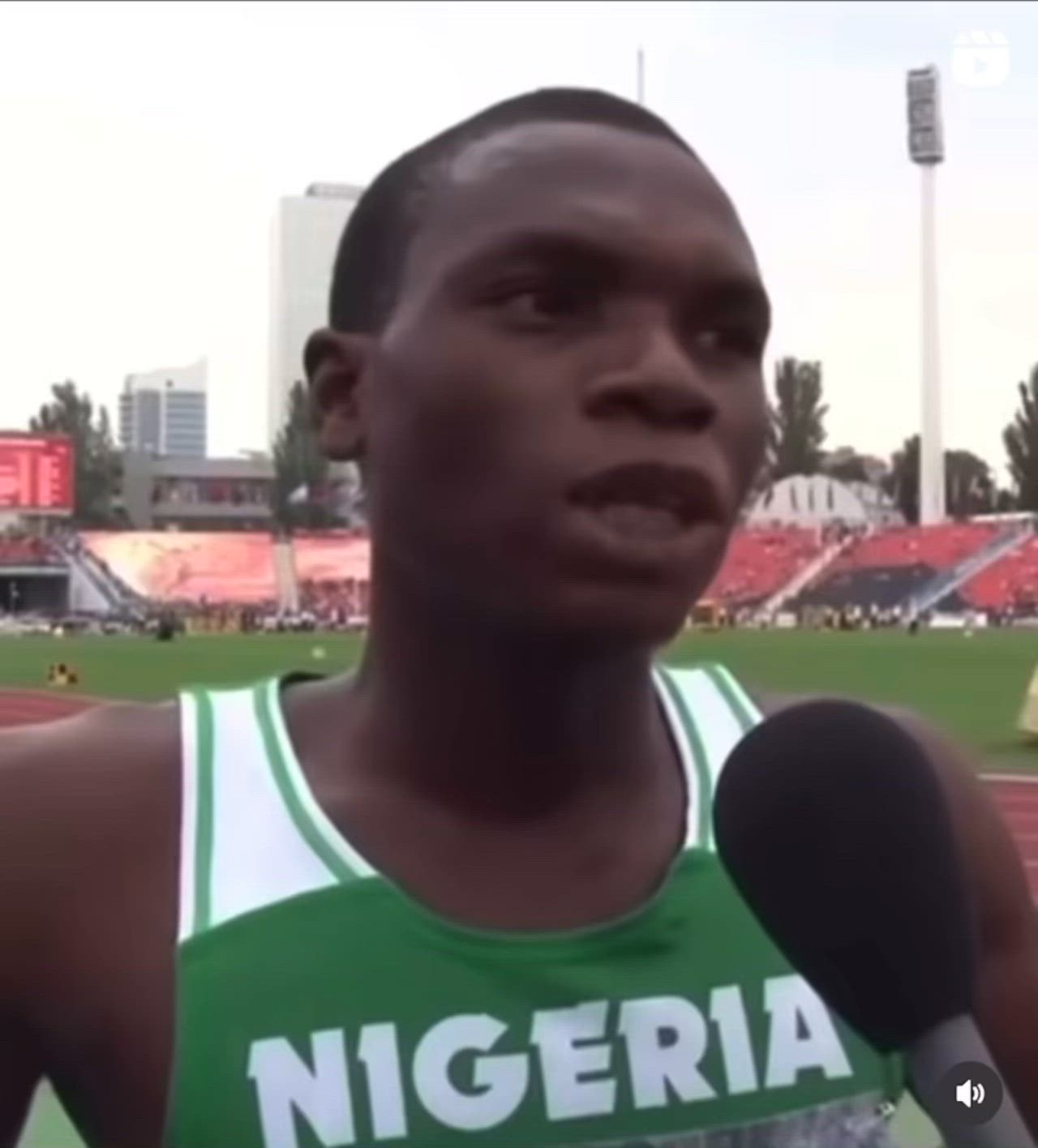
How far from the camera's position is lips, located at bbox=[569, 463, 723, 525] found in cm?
120

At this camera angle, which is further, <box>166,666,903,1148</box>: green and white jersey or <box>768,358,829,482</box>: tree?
<box>768,358,829,482</box>: tree

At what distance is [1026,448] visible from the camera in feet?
218

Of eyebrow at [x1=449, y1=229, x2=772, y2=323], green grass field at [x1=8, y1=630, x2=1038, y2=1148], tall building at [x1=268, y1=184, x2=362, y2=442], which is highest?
tall building at [x1=268, y1=184, x2=362, y2=442]

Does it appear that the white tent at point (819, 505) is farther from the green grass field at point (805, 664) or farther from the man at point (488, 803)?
the man at point (488, 803)

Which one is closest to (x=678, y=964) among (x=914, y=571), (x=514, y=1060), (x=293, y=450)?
(x=514, y=1060)

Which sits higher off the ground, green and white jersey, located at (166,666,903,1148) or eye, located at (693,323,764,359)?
eye, located at (693,323,764,359)

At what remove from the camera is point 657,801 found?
1.39m

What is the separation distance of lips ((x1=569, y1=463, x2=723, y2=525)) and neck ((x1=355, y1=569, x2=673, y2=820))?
0.12 m

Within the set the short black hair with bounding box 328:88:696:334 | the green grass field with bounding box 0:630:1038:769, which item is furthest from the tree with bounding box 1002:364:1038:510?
the short black hair with bounding box 328:88:696:334

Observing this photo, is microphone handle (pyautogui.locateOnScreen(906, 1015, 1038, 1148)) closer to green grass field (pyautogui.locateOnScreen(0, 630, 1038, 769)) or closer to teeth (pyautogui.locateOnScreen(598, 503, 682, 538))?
teeth (pyautogui.locateOnScreen(598, 503, 682, 538))

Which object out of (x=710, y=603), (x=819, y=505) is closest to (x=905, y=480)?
(x=819, y=505)

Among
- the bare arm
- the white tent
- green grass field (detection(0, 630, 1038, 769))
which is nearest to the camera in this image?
the bare arm

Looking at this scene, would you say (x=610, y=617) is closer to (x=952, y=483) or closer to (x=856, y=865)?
(x=856, y=865)

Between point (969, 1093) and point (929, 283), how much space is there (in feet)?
215
